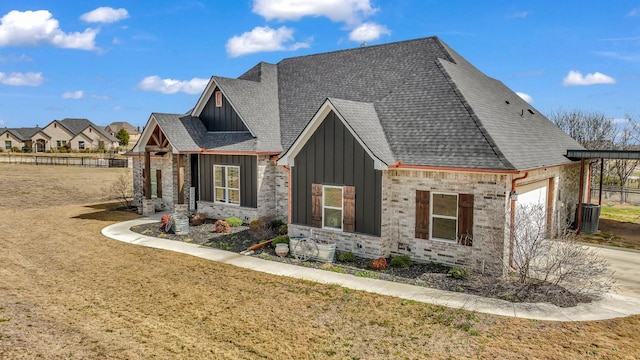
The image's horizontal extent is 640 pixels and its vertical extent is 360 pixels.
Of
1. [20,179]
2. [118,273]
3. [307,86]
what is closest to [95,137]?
[20,179]

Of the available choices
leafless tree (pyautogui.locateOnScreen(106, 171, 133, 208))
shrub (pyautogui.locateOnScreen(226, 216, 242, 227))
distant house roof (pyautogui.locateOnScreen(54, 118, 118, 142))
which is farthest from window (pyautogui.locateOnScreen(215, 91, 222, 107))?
distant house roof (pyautogui.locateOnScreen(54, 118, 118, 142))

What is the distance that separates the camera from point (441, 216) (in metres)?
13.9

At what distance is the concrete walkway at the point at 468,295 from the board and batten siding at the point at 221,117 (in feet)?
27.4

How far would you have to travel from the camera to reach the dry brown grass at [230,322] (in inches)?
325

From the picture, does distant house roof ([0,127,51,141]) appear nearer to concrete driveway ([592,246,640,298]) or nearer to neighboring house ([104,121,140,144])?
neighboring house ([104,121,140,144])

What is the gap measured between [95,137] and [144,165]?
80944 millimetres

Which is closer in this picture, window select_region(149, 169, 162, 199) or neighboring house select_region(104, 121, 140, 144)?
window select_region(149, 169, 162, 199)

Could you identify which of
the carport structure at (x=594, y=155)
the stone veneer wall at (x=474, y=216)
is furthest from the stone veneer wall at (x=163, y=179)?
the carport structure at (x=594, y=155)

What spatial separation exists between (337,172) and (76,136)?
93.1 m

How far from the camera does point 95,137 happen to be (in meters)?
94.2

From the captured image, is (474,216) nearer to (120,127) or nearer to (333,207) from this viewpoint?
(333,207)

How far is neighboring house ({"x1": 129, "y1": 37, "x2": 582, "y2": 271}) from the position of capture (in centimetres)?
1354

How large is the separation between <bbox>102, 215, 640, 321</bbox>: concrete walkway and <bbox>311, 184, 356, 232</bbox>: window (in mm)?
2513

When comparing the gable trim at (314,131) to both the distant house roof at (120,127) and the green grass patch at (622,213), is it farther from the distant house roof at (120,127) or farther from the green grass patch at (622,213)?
the distant house roof at (120,127)
